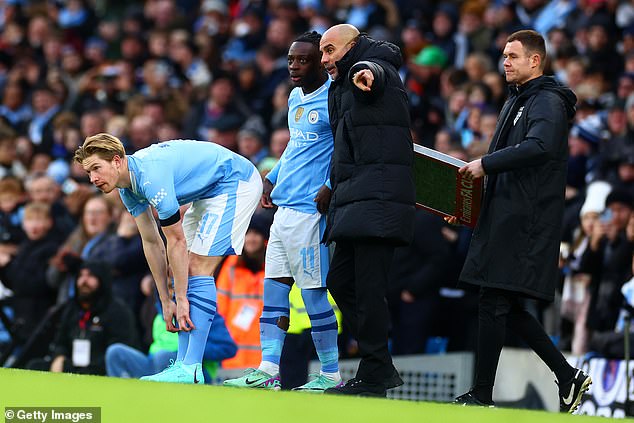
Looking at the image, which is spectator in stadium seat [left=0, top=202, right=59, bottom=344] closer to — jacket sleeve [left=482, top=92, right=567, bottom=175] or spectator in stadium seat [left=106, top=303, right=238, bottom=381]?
spectator in stadium seat [left=106, top=303, right=238, bottom=381]

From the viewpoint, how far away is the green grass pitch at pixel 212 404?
5746 millimetres

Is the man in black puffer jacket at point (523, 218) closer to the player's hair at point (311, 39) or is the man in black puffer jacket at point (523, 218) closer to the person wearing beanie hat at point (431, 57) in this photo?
the player's hair at point (311, 39)

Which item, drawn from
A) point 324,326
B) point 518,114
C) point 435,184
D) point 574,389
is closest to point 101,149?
point 324,326

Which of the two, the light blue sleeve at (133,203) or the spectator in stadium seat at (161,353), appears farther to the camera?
the spectator in stadium seat at (161,353)

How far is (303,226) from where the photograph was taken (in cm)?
780

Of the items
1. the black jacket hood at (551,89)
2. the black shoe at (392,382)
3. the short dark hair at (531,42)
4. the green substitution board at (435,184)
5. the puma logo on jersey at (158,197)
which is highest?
the short dark hair at (531,42)

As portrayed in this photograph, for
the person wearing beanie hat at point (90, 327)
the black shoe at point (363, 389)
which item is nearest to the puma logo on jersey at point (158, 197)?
the black shoe at point (363, 389)

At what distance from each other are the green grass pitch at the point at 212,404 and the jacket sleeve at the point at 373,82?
1.85 meters

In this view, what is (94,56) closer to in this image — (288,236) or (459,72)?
(459,72)

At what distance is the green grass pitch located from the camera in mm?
5746

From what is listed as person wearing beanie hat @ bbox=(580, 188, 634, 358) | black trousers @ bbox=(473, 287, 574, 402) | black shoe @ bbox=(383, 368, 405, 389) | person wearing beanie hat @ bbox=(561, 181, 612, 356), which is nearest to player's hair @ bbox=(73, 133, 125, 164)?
black shoe @ bbox=(383, 368, 405, 389)

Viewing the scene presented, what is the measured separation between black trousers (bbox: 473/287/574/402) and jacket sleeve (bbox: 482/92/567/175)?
27.7 inches

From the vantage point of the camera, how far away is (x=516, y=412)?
5.67 m

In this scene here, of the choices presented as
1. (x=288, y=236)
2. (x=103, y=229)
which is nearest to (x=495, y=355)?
(x=288, y=236)
